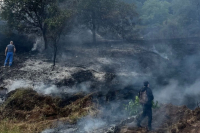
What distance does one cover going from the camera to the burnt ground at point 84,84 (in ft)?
24.8

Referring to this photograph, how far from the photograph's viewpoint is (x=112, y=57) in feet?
55.1

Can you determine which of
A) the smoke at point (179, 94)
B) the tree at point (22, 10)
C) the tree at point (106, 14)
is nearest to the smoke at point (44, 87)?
the smoke at point (179, 94)

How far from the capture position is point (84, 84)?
1106 cm

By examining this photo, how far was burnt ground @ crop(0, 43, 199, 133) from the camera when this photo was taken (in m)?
7.55

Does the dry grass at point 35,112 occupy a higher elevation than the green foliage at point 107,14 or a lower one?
lower

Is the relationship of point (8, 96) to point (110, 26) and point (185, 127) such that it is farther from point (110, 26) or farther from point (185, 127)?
point (110, 26)

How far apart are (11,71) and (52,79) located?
246cm

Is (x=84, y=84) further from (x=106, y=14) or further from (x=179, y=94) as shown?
(x=106, y=14)

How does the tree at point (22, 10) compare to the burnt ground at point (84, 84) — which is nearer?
the burnt ground at point (84, 84)

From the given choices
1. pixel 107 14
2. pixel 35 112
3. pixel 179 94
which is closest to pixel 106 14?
pixel 107 14

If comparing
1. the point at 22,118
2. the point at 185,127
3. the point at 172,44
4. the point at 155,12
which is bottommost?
the point at 22,118

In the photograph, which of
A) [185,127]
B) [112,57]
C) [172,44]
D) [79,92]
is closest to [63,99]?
[79,92]

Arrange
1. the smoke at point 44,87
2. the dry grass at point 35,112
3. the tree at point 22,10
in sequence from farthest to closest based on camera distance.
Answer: the tree at point 22,10, the smoke at point 44,87, the dry grass at point 35,112

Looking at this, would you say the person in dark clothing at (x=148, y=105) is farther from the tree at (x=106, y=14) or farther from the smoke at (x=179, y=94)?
the tree at (x=106, y=14)
